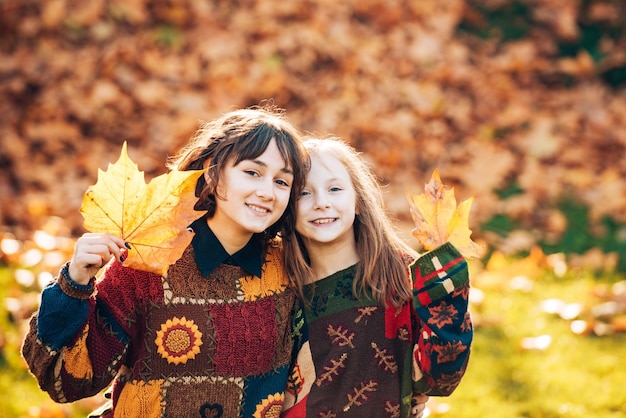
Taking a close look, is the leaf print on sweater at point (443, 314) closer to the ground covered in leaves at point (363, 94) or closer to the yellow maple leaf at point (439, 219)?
the yellow maple leaf at point (439, 219)

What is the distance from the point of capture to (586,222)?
184 inches

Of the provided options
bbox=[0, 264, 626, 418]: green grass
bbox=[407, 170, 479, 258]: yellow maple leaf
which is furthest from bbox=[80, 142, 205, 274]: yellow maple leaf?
bbox=[0, 264, 626, 418]: green grass

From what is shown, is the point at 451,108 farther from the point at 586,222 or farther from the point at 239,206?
the point at 239,206

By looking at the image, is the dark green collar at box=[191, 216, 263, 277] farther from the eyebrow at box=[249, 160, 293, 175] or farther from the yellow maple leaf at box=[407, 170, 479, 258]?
the yellow maple leaf at box=[407, 170, 479, 258]

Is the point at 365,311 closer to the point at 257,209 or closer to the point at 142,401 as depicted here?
the point at 257,209

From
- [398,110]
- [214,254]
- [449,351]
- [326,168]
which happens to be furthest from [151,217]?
[398,110]

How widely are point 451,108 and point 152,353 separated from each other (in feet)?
13.3

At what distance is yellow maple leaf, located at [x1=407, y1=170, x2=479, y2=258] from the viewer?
206 cm

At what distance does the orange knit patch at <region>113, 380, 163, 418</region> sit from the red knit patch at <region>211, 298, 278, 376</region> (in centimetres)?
19

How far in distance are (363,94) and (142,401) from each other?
3838 millimetres

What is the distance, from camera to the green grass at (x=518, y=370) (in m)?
2.91

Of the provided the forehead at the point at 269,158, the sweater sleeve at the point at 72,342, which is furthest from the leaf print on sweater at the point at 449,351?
the sweater sleeve at the point at 72,342

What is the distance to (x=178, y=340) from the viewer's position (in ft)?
6.88

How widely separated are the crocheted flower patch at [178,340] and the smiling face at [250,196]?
285mm
